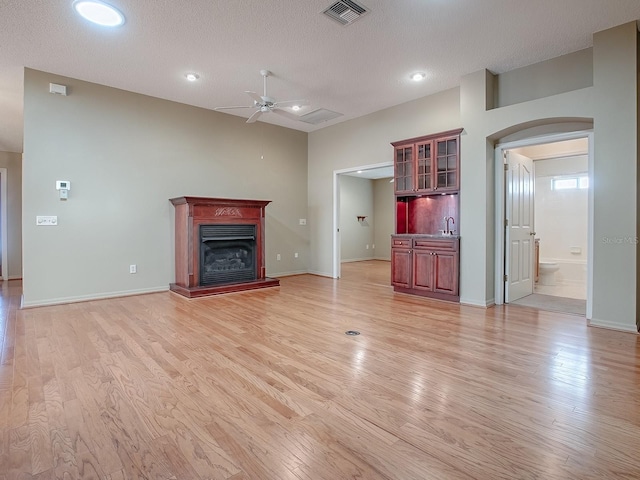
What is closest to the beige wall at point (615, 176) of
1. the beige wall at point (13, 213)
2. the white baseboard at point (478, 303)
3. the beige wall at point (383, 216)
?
the white baseboard at point (478, 303)

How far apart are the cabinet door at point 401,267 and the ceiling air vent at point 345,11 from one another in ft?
10.7

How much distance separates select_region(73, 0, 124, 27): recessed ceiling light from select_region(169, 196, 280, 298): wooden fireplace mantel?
234cm

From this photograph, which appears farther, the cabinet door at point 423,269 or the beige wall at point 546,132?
the cabinet door at point 423,269

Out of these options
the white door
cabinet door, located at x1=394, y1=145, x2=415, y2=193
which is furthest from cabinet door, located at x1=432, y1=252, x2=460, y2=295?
cabinet door, located at x1=394, y1=145, x2=415, y2=193

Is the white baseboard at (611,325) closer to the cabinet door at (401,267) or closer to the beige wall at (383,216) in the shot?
the cabinet door at (401,267)

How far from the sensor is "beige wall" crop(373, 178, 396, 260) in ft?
35.4

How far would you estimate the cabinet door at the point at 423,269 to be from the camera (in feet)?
16.6

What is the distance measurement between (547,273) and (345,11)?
231 inches

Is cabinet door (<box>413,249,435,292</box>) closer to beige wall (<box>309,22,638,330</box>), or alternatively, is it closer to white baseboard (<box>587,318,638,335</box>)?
beige wall (<box>309,22,638,330</box>)

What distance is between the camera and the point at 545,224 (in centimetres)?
727

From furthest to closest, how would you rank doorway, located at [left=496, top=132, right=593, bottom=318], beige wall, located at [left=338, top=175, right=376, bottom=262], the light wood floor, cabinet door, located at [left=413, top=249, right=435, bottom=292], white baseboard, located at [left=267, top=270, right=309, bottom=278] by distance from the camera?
1. beige wall, located at [left=338, top=175, right=376, bottom=262]
2. white baseboard, located at [left=267, top=270, right=309, bottom=278]
3. cabinet door, located at [left=413, top=249, right=435, bottom=292]
4. doorway, located at [left=496, top=132, right=593, bottom=318]
5. the light wood floor

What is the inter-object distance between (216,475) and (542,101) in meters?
4.83

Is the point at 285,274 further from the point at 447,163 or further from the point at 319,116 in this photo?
the point at 447,163

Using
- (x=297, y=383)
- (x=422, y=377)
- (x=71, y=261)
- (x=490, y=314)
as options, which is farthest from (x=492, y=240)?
(x=71, y=261)
